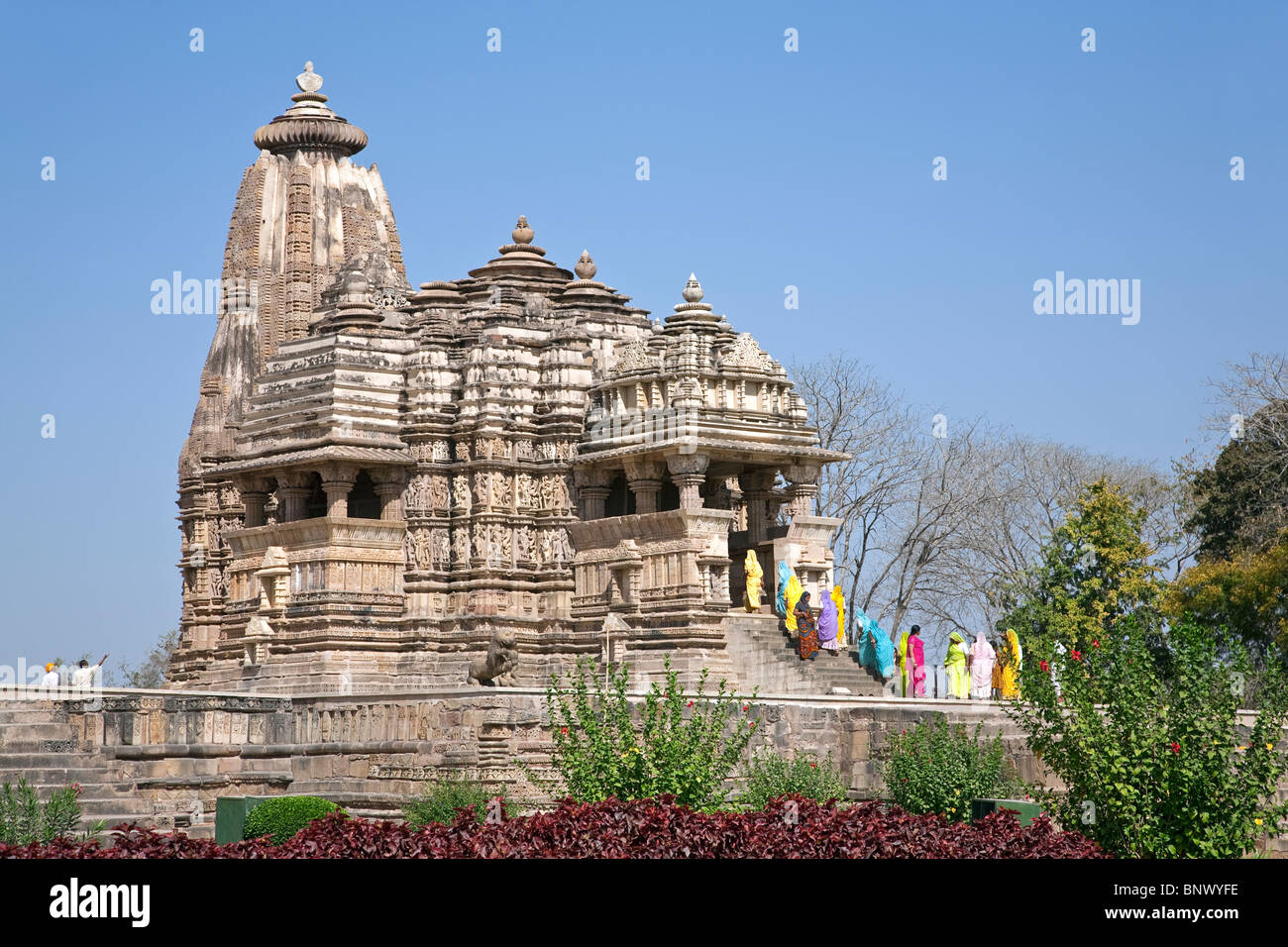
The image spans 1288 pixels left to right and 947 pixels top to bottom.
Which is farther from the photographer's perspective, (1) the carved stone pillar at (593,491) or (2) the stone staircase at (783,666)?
(1) the carved stone pillar at (593,491)

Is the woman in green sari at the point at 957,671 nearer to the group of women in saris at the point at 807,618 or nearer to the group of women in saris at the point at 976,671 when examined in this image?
the group of women in saris at the point at 976,671

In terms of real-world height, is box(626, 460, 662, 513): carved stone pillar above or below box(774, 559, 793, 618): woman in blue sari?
above

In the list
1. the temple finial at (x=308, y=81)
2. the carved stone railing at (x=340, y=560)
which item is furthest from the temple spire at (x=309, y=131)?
the carved stone railing at (x=340, y=560)

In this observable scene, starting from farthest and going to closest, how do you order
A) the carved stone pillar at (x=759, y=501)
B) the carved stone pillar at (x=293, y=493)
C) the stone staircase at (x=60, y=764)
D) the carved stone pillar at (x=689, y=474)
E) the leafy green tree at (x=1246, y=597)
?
the leafy green tree at (x=1246, y=597) < the carved stone pillar at (x=293, y=493) < the carved stone pillar at (x=759, y=501) < the carved stone pillar at (x=689, y=474) < the stone staircase at (x=60, y=764)

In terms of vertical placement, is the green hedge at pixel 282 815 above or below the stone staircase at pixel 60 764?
below

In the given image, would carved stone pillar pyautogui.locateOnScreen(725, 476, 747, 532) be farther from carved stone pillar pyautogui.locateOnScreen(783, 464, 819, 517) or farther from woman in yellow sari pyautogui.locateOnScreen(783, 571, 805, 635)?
woman in yellow sari pyautogui.locateOnScreen(783, 571, 805, 635)

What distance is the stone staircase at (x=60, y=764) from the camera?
92.6 ft

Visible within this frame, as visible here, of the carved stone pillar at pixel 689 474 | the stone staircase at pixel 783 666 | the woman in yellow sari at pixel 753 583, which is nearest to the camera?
the stone staircase at pixel 783 666

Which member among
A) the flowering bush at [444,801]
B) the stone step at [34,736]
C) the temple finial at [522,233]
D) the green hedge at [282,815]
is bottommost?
the green hedge at [282,815]

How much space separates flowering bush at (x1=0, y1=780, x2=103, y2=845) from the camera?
2320 centimetres

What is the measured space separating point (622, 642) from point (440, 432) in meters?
5.69

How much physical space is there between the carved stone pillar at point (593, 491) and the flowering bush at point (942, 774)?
14.2 m

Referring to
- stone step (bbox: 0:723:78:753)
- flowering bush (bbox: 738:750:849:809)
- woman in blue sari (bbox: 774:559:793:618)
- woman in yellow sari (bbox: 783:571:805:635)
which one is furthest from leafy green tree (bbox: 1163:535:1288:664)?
stone step (bbox: 0:723:78:753)

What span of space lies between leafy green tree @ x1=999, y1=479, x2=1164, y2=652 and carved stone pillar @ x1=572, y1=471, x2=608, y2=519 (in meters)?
11.3
